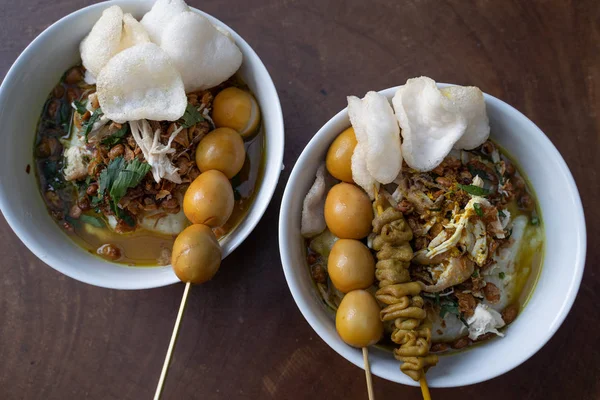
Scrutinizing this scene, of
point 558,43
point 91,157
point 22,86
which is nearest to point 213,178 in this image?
point 91,157

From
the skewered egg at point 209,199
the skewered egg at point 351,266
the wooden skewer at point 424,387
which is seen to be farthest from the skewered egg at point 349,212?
the wooden skewer at point 424,387

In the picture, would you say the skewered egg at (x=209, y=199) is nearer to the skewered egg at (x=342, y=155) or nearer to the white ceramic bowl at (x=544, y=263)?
the white ceramic bowl at (x=544, y=263)

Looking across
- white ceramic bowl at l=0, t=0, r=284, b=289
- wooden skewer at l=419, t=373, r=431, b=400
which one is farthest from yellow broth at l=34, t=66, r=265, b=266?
wooden skewer at l=419, t=373, r=431, b=400

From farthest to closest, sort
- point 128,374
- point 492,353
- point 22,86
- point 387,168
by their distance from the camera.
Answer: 1. point 128,374
2. point 22,86
3. point 492,353
4. point 387,168

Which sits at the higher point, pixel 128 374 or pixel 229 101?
pixel 229 101

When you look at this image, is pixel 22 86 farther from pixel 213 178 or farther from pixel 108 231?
pixel 213 178

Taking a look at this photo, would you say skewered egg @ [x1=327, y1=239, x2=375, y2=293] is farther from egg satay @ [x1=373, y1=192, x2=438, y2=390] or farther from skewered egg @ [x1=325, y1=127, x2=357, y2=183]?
skewered egg @ [x1=325, y1=127, x2=357, y2=183]
